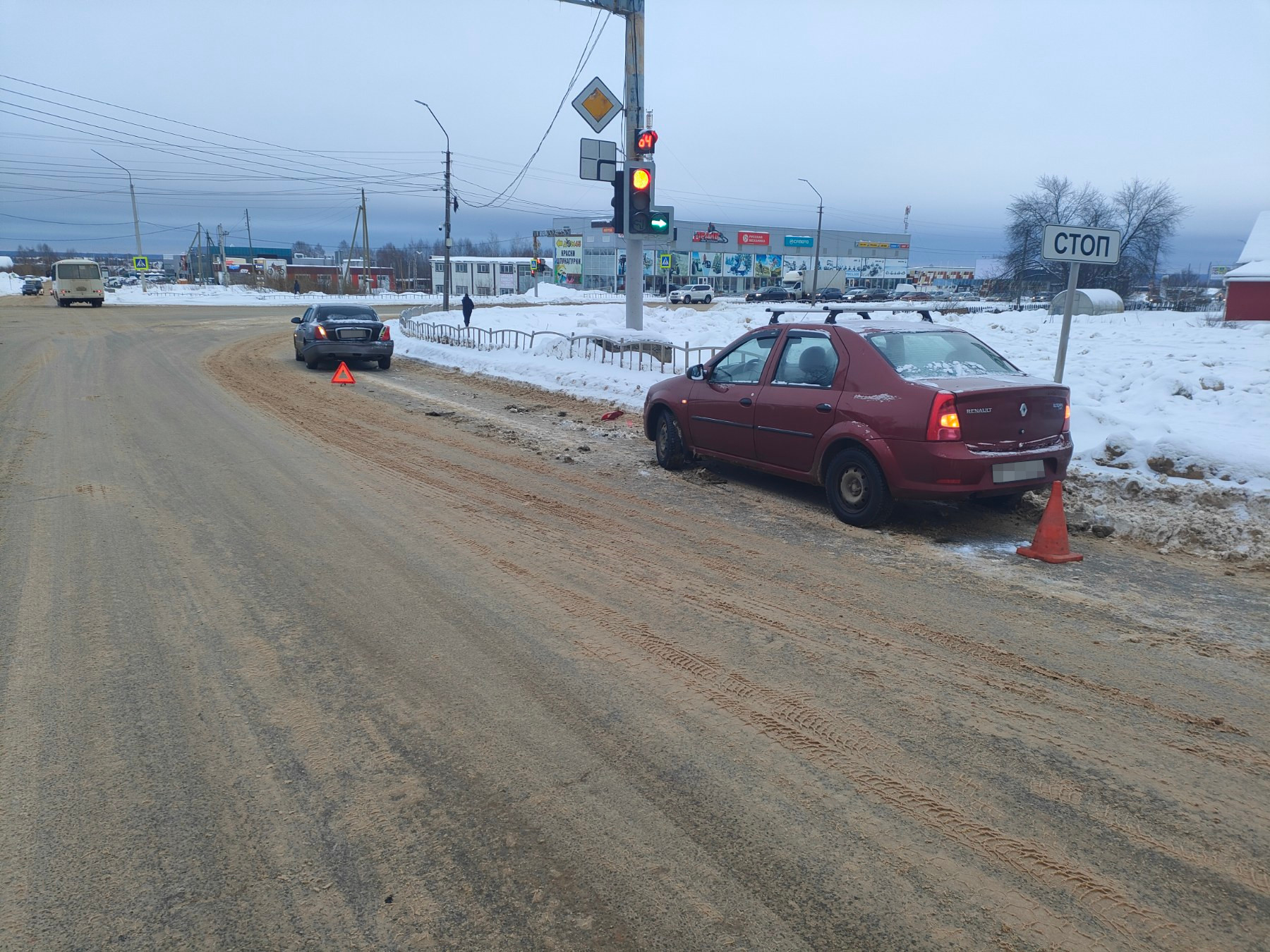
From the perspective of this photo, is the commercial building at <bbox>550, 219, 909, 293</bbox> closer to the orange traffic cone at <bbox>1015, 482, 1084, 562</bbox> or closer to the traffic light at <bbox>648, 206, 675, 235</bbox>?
the traffic light at <bbox>648, 206, 675, 235</bbox>

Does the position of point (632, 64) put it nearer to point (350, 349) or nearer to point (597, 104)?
point (597, 104)

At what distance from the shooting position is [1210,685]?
419 cm

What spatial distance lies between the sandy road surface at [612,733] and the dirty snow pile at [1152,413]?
1.12 m

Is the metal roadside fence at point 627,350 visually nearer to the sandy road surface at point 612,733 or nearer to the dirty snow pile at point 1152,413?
the dirty snow pile at point 1152,413

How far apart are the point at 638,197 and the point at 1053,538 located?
39.4ft

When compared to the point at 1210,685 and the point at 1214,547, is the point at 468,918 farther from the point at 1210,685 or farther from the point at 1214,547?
the point at 1214,547

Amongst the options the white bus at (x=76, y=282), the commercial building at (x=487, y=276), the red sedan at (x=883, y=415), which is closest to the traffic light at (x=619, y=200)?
the red sedan at (x=883, y=415)

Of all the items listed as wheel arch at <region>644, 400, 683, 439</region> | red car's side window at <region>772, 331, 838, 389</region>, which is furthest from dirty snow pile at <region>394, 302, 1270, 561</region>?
wheel arch at <region>644, 400, 683, 439</region>

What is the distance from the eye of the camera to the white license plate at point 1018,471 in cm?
643

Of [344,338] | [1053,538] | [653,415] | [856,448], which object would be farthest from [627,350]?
[1053,538]

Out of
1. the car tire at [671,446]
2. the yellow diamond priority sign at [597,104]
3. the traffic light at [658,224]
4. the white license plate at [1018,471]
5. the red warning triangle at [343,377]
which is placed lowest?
the red warning triangle at [343,377]

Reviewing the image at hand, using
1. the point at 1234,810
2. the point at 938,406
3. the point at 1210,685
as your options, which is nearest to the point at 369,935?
the point at 1234,810

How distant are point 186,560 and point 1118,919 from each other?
19.0 ft

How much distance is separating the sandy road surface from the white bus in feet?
154
